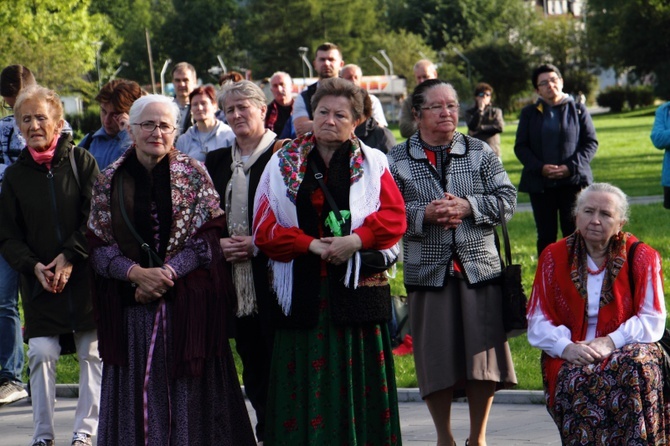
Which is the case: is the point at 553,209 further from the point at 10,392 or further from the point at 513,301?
the point at 10,392

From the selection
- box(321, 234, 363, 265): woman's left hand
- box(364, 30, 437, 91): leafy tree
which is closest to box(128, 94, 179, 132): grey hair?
box(321, 234, 363, 265): woman's left hand

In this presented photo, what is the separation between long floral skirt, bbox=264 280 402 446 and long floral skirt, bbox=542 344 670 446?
93cm

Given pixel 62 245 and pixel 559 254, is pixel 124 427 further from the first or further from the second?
pixel 559 254

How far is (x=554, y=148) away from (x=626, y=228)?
394cm

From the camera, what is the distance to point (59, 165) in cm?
689

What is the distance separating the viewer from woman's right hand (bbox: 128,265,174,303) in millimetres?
5848

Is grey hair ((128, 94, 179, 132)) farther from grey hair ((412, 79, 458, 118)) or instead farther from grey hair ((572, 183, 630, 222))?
grey hair ((572, 183, 630, 222))

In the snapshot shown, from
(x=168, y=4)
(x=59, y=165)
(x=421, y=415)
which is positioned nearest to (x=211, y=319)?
(x=59, y=165)

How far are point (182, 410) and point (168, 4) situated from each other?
134 metres

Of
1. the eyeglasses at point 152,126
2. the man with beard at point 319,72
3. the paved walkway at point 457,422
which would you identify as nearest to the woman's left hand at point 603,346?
the paved walkway at point 457,422

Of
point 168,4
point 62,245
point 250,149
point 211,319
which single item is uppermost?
point 168,4

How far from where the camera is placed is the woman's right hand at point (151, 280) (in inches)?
230

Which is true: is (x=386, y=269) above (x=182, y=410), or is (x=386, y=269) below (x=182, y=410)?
above

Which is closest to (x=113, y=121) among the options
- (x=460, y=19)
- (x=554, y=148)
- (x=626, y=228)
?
(x=554, y=148)
